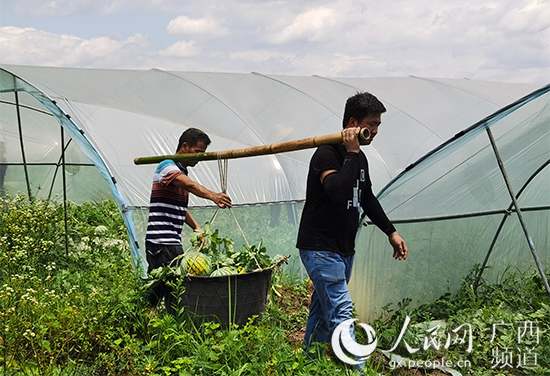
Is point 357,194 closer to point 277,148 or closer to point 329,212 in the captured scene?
point 329,212

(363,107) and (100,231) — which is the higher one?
(363,107)

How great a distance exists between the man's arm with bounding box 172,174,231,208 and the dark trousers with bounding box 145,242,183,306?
22.5 inches

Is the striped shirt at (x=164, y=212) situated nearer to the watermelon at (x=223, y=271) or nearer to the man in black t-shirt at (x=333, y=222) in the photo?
the watermelon at (x=223, y=271)

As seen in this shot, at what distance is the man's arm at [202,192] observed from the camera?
161 inches

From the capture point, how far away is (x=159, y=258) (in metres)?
4.64

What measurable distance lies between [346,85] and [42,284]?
281 inches

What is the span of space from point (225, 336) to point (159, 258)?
90cm

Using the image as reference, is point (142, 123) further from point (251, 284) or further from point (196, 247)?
point (251, 284)

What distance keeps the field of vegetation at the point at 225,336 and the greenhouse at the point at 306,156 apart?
267 millimetres

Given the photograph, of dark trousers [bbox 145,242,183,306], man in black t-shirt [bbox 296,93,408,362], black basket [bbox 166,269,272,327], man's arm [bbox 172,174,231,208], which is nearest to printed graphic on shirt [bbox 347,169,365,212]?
man in black t-shirt [bbox 296,93,408,362]

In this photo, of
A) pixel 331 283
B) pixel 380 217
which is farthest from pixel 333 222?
pixel 380 217

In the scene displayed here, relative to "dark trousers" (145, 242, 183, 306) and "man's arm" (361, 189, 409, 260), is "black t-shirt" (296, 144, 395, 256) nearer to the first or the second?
"man's arm" (361, 189, 409, 260)

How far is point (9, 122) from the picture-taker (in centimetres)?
953

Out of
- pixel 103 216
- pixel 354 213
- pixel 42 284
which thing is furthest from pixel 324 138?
pixel 103 216
